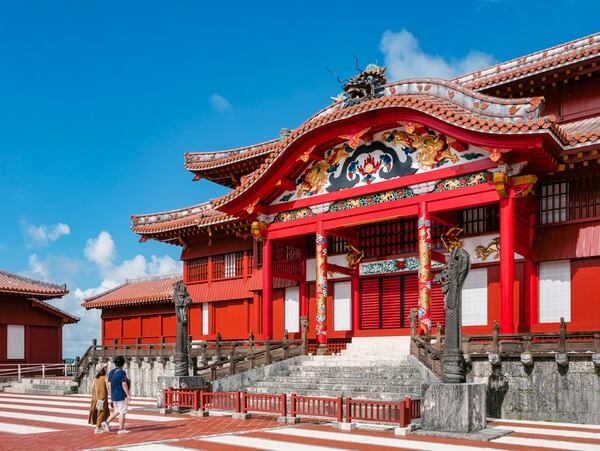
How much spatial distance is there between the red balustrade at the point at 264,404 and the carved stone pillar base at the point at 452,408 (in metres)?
3.27

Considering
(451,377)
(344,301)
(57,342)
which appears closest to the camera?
(451,377)

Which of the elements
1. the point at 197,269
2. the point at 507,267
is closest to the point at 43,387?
the point at 197,269

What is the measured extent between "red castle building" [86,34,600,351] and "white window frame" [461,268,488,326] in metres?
0.04

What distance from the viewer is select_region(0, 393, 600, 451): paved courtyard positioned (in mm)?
11578

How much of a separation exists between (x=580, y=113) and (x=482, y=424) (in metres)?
11.9

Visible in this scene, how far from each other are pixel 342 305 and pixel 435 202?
257 inches

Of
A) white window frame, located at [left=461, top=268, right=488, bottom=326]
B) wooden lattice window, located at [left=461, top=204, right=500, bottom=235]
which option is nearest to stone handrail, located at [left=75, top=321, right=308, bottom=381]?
white window frame, located at [left=461, top=268, right=488, bottom=326]

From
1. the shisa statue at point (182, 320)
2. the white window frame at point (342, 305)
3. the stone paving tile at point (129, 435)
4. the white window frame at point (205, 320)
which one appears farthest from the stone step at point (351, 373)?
the white window frame at point (205, 320)

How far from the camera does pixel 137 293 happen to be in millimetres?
36188

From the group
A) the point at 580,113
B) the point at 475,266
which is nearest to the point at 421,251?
the point at 475,266

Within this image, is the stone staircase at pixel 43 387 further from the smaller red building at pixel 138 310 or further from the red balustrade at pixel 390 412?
the red balustrade at pixel 390 412

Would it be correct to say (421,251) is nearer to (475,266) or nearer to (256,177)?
(475,266)

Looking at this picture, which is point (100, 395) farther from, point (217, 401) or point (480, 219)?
point (480, 219)

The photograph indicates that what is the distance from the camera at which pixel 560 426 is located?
570 inches
